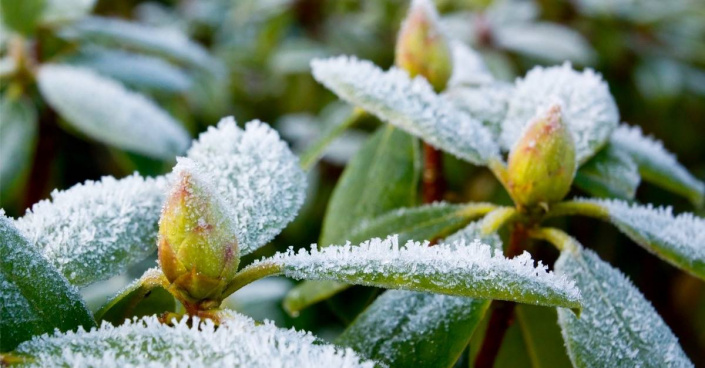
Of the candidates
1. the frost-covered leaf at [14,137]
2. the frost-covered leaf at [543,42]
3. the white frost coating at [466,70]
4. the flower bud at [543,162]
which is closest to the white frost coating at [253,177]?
the flower bud at [543,162]

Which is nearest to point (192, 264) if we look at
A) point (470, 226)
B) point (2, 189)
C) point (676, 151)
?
point (470, 226)

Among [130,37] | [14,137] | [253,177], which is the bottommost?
[253,177]

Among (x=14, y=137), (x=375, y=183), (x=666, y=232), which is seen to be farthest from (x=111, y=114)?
(x=666, y=232)

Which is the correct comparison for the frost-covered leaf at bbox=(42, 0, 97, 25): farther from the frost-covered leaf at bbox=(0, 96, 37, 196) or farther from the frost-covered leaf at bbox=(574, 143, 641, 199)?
the frost-covered leaf at bbox=(574, 143, 641, 199)

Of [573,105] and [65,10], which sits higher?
[65,10]

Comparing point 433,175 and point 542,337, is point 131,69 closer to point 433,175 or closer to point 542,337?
point 433,175

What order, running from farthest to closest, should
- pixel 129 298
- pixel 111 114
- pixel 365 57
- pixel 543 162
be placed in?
pixel 365 57, pixel 111 114, pixel 543 162, pixel 129 298

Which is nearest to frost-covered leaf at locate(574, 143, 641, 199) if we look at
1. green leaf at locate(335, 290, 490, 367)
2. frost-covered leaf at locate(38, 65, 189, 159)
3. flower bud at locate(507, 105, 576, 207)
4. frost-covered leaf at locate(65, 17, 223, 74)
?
flower bud at locate(507, 105, 576, 207)

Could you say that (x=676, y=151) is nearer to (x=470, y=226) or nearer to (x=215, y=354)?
(x=470, y=226)
